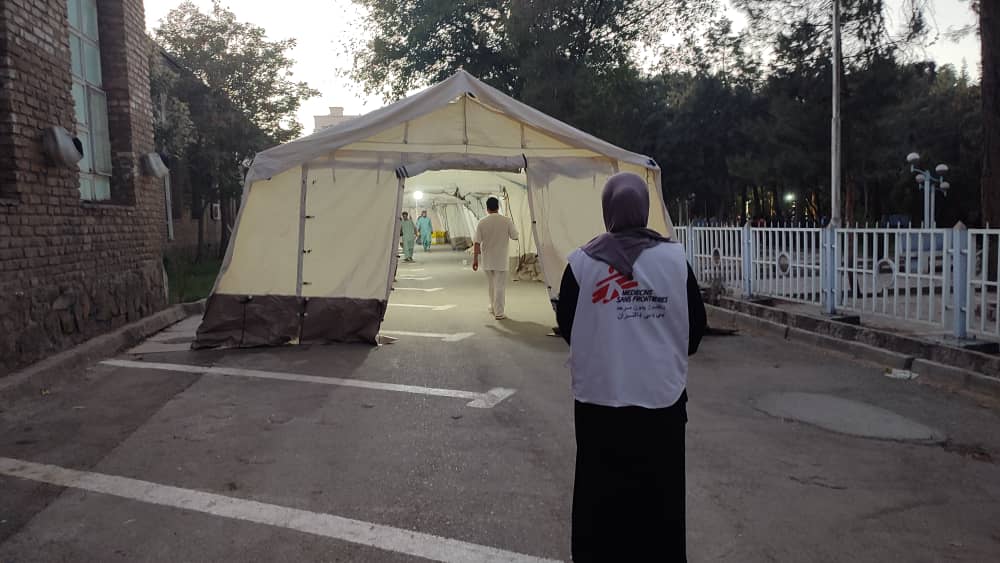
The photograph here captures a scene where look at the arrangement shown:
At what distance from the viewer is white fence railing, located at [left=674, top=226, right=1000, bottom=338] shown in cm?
725

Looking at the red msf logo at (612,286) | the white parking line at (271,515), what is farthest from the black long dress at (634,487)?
the white parking line at (271,515)

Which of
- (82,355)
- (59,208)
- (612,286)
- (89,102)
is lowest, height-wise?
(82,355)

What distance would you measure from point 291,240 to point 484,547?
698cm

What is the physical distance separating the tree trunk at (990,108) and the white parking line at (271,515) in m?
9.33

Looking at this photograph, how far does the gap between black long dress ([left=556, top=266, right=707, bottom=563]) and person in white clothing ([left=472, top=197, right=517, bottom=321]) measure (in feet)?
29.0

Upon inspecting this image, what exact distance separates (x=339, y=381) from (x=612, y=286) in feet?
16.8

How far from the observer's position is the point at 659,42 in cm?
2955

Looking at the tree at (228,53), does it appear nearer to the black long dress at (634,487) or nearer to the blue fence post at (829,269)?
the blue fence post at (829,269)

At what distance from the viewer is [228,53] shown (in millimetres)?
22359

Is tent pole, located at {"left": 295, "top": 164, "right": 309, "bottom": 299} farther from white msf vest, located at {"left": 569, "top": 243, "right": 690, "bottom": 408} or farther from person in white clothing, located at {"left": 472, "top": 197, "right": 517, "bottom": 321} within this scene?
white msf vest, located at {"left": 569, "top": 243, "right": 690, "bottom": 408}

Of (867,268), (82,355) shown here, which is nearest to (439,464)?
(82,355)

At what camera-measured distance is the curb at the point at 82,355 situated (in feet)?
21.8

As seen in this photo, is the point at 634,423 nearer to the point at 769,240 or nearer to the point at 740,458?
the point at 740,458

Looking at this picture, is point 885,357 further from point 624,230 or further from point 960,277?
point 624,230
